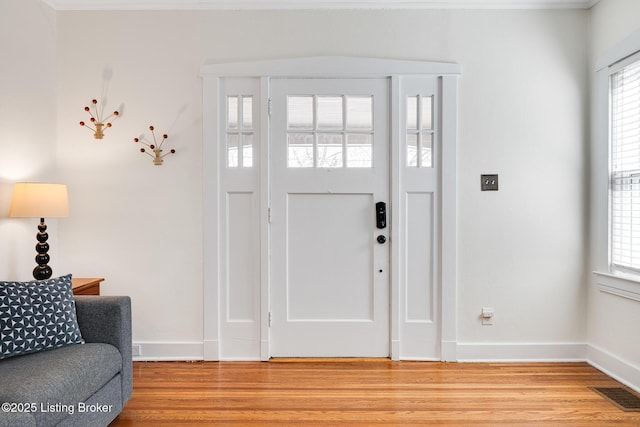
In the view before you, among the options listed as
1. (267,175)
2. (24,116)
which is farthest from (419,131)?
(24,116)

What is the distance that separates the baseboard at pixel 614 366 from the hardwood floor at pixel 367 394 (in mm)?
66

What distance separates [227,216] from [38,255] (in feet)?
4.08

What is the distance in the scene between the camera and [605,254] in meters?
2.97

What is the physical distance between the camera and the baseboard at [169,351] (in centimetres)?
315

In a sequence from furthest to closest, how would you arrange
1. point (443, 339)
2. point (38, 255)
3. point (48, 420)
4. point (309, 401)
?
point (443, 339) → point (38, 255) → point (309, 401) → point (48, 420)

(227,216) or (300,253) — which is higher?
(227,216)

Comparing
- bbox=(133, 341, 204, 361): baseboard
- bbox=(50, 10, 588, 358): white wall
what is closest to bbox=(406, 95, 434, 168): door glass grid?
bbox=(50, 10, 588, 358): white wall

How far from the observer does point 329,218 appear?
10.4 feet

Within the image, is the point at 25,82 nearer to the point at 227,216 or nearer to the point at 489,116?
the point at 227,216

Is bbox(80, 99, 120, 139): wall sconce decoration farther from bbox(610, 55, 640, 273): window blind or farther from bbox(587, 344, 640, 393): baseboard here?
bbox(587, 344, 640, 393): baseboard

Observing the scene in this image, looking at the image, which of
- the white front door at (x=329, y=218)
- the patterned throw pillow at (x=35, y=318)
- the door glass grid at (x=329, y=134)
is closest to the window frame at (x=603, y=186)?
the white front door at (x=329, y=218)

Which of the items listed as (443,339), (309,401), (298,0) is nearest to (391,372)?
(443,339)

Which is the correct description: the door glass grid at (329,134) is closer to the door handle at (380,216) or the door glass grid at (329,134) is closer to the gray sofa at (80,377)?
the door handle at (380,216)

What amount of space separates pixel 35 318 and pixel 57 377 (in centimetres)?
45
